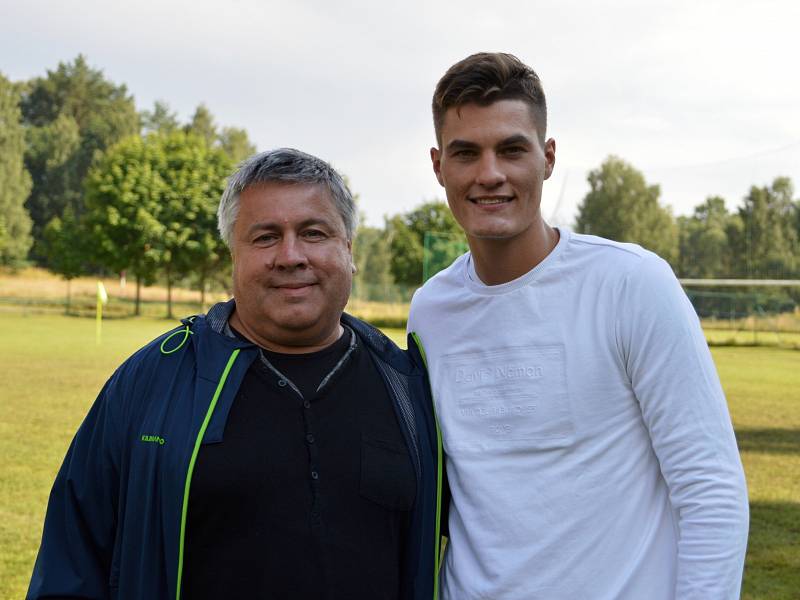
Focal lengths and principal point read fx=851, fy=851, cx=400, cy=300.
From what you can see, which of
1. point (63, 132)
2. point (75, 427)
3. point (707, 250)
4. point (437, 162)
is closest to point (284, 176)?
point (437, 162)

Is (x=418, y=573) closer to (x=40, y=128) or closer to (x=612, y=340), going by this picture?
(x=612, y=340)

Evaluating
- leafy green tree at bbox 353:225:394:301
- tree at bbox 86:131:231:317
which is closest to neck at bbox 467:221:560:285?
tree at bbox 86:131:231:317

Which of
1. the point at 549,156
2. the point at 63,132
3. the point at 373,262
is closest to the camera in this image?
the point at 549,156

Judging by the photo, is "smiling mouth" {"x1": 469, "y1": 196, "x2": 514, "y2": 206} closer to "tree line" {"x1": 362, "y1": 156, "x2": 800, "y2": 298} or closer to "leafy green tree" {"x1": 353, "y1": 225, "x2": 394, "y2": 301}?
"tree line" {"x1": 362, "y1": 156, "x2": 800, "y2": 298}

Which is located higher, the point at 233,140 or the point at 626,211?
the point at 233,140

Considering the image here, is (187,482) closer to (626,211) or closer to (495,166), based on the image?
(495,166)

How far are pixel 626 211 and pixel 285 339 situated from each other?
122 feet

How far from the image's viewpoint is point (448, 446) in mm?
2439

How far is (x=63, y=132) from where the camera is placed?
69.0 metres

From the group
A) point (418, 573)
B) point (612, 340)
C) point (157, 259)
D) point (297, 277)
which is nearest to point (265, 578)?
point (418, 573)

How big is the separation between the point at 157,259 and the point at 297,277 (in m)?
44.0

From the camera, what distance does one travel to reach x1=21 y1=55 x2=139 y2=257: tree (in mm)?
67438

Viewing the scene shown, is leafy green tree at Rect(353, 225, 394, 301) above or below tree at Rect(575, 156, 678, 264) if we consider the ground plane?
below

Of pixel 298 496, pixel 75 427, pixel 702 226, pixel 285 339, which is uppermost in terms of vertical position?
pixel 702 226
